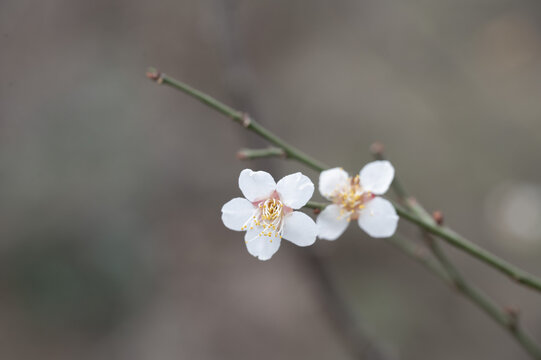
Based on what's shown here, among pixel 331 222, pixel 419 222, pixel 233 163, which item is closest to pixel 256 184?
pixel 331 222

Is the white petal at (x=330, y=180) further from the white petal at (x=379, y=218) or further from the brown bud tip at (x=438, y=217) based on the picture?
the brown bud tip at (x=438, y=217)

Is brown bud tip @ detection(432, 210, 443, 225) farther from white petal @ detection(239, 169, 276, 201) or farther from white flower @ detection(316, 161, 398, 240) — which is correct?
white petal @ detection(239, 169, 276, 201)

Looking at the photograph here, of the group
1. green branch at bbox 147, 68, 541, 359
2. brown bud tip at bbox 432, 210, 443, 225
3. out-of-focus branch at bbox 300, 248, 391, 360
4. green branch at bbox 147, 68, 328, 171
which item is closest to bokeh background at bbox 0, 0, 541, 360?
out-of-focus branch at bbox 300, 248, 391, 360

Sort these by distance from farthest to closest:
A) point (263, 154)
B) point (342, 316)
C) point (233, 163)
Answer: point (233, 163)
point (342, 316)
point (263, 154)

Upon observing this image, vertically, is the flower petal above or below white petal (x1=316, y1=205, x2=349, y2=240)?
above

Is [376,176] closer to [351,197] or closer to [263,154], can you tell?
[351,197]

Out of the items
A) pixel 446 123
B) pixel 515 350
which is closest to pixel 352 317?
pixel 515 350
